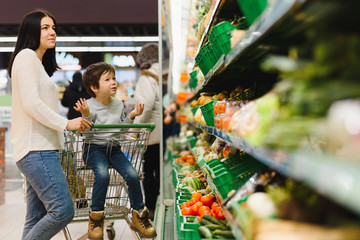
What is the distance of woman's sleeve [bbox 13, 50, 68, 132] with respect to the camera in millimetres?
2320

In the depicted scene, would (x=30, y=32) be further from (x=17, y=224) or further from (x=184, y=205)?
(x=17, y=224)

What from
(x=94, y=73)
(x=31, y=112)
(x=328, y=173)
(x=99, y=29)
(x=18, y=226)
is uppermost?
(x=99, y=29)

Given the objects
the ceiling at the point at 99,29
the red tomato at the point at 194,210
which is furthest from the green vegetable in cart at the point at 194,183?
the ceiling at the point at 99,29

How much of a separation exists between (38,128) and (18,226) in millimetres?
2438

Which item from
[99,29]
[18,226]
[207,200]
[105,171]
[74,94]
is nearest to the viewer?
[207,200]

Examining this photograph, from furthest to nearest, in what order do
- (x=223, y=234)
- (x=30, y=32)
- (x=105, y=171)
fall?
(x=105, y=171) < (x=30, y=32) < (x=223, y=234)

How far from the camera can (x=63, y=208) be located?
92.0 inches

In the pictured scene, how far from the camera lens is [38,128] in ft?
7.92

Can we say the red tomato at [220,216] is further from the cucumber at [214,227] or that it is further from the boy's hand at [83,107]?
the boy's hand at [83,107]

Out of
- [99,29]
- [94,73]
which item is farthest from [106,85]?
[99,29]

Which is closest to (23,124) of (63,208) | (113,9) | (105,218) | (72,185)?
(63,208)

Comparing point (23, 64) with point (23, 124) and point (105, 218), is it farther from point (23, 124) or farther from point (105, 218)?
point (105, 218)

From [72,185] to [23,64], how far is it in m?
1.11

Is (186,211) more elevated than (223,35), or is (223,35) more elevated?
(223,35)
